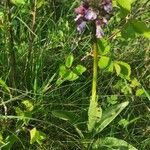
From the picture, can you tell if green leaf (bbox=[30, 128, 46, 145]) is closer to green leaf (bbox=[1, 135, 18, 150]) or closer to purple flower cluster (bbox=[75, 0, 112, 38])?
green leaf (bbox=[1, 135, 18, 150])

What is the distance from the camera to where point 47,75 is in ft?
6.30

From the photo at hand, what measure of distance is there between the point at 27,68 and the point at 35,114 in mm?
227

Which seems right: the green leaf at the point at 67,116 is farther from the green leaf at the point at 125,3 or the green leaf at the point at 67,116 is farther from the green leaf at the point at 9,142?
the green leaf at the point at 125,3

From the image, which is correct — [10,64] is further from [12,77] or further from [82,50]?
[82,50]

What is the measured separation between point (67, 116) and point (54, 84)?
0.22 meters

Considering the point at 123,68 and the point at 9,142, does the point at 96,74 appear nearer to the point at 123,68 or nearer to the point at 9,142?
the point at 123,68

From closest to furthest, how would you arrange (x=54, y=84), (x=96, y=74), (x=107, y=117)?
1. (x=96, y=74)
2. (x=107, y=117)
3. (x=54, y=84)

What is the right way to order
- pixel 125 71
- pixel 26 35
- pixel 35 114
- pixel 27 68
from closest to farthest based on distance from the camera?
pixel 125 71
pixel 35 114
pixel 27 68
pixel 26 35

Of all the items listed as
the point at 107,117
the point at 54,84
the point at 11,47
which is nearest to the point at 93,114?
the point at 107,117

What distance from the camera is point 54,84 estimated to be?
183 cm

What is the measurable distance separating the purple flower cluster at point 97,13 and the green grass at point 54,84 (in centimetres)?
36

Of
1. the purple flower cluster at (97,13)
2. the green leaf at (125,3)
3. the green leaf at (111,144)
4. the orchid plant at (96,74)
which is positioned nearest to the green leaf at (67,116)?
the orchid plant at (96,74)

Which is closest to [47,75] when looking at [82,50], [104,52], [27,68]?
[27,68]

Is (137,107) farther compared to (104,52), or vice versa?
(137,107)
